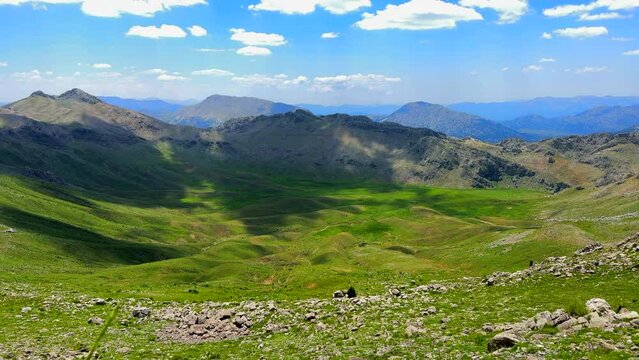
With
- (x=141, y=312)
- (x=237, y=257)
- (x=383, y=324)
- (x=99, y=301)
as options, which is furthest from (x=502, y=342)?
(x=237, y=257)

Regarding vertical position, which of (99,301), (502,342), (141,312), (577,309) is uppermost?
(577,309)

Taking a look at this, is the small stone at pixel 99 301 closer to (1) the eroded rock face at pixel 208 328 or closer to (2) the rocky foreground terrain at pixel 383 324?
(2) the rocky foreground terrain at pixel 383 324

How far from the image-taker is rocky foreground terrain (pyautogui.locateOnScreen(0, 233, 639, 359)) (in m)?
27.2

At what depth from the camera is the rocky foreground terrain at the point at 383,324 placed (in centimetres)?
2719

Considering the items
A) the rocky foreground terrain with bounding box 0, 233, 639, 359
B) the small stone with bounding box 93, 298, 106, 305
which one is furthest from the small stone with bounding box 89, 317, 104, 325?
the small stone with bounding box 93, 298, 106, 305

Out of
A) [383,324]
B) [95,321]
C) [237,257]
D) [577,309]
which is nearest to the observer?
[577,309]

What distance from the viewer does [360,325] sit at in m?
37.2

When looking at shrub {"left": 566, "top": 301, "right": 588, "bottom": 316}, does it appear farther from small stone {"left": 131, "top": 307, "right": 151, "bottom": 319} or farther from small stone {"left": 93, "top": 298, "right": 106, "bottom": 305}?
small stone {"left": 93, "top": 298, "right": 106, "bottom": 305}

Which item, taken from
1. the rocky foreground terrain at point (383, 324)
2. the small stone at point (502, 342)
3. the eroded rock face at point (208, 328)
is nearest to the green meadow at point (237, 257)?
the rocky foreground terrain at point (383, 324)

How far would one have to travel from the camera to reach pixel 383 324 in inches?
1432

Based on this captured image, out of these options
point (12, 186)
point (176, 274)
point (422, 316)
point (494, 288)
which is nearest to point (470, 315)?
point (422, 316)

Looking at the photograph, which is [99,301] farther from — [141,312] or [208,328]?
[208,328]

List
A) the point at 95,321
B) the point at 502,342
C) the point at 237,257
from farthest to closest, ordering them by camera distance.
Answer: the point at 237,257, the point at 95,321, the point at 502,342

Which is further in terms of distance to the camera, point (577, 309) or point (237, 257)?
point (237, 257)
